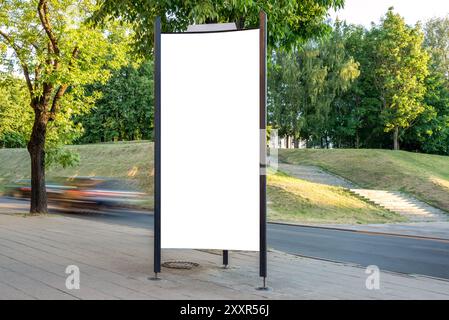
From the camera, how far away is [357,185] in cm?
3562

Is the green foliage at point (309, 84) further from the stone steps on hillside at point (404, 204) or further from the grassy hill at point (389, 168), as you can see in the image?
the stone steps on hillside at point (404, 204)

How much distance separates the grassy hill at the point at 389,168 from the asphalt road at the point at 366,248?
15.2m

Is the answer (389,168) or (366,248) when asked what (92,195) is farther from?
(389,168)

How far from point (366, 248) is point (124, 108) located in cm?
5296

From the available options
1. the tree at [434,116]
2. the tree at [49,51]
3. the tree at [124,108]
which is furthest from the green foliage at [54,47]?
the tree at [124,108]

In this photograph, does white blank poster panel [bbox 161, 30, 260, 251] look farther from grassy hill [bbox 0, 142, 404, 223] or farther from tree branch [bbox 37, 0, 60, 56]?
grassy hill [bbox 0, 142, 404, 223]

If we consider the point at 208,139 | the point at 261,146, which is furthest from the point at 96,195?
the point at 261,146

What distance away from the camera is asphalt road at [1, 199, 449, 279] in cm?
1055

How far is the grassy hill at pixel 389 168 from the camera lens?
109 feet

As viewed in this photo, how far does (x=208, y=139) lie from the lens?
7.05m

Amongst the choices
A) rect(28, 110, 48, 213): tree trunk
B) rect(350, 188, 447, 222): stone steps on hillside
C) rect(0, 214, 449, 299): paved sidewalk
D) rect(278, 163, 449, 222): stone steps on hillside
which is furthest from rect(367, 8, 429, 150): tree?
rect(0, 214, 449, 299): paved sidewalk

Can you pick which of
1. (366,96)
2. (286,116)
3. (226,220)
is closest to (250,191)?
(226,220)

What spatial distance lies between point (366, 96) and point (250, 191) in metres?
50.2

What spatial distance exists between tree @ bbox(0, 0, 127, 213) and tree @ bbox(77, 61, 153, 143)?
4402 centimetres
